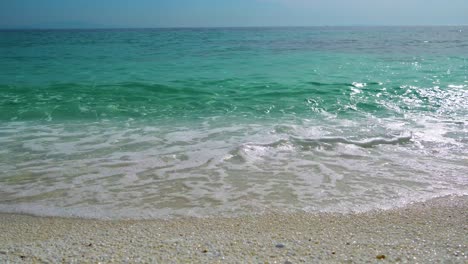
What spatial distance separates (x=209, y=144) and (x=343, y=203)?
10.9 feet

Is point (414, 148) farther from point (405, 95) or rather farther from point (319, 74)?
point (319, 74)

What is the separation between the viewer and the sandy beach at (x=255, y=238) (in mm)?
3359

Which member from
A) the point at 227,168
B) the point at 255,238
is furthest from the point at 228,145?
the point at 255,238

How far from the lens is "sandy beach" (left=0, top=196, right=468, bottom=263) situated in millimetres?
3359

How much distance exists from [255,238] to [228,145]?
145 inches

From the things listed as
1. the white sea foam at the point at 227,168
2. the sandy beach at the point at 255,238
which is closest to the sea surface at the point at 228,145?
the white sea foam at the point at 227,168

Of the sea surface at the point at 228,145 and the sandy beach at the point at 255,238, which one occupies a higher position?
the sandy beach at the point at 255,238

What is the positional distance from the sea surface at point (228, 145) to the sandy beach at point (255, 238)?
284mm

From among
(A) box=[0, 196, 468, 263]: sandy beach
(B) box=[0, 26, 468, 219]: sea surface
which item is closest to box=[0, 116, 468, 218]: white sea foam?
(B) box=[0, 26, 468, 219]: sea surface

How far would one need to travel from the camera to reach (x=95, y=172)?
236 inches

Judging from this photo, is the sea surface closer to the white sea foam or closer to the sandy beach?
the white sea foam

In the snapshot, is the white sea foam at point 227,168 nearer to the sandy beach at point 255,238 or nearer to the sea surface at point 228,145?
the sea surface at point 228,145

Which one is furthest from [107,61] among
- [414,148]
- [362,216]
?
[362,216]

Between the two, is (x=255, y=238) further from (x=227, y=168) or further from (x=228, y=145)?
(x=228, y=145)
